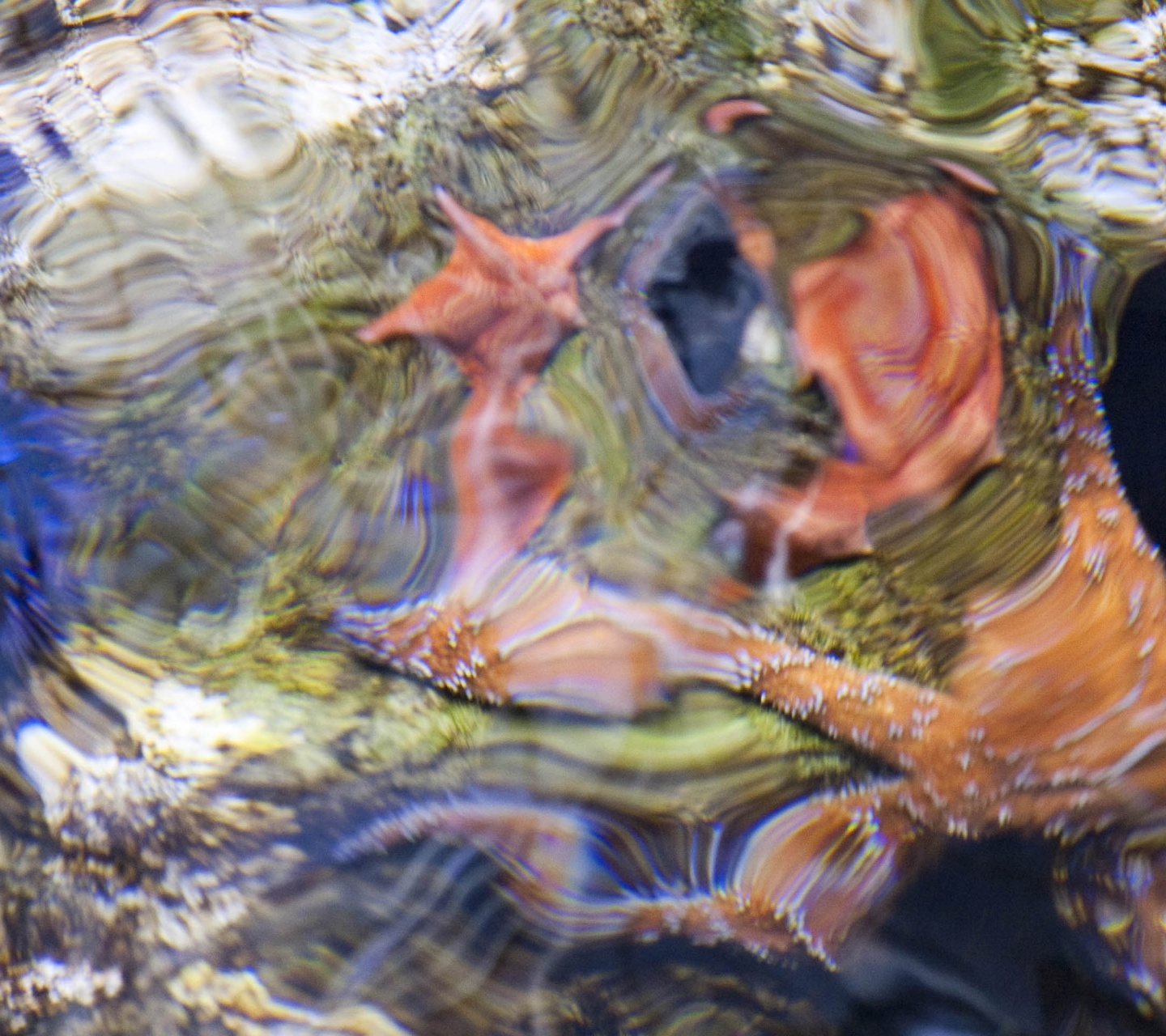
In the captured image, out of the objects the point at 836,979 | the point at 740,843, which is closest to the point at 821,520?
the point at 740,843

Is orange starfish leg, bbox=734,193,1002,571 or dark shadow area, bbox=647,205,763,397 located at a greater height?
dark shadow area, bbox=647,205,763,397

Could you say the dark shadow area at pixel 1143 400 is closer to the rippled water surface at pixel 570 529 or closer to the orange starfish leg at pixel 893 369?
the rippled water surface at pixel 570 529

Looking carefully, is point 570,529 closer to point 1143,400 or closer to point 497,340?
point 497,340

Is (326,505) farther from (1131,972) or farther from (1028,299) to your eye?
(1131,972)

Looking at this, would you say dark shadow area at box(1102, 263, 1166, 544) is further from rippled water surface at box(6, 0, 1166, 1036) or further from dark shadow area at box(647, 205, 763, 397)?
dark shadow area at box(647, 205, 763, 397)

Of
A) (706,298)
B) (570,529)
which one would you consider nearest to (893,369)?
(706,298)

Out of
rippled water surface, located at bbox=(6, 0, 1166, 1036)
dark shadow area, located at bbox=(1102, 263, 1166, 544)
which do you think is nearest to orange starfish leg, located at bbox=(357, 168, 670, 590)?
rippled water surface, located at bbox=(6, 0, 1166, 1036)

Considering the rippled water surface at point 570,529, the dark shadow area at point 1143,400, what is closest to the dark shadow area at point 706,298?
the rippled water surface at point 570,529

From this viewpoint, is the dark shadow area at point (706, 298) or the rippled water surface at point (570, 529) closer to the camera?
the rippled water surface at point (570, 529)
